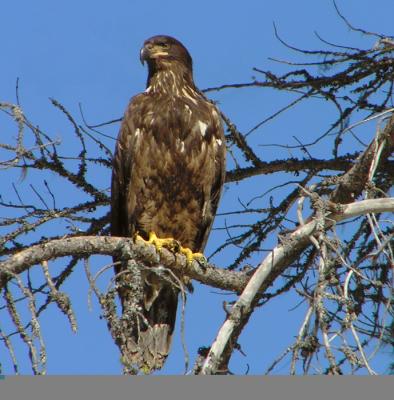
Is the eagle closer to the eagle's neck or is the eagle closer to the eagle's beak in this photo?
the eagle's neck

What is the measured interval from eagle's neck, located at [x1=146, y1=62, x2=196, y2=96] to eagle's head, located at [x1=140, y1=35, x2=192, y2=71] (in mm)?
79

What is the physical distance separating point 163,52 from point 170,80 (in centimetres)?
42

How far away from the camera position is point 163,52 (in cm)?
742

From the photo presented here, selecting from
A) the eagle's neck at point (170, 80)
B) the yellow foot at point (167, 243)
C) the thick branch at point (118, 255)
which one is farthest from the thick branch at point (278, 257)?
the eagle's neck at point (170, 80)

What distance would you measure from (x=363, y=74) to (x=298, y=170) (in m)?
0.79

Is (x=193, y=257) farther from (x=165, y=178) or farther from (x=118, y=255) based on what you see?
(x=118, y=255)

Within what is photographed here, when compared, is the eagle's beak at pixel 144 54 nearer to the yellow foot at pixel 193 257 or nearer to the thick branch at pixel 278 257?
the yellow foot at pixel 193 257

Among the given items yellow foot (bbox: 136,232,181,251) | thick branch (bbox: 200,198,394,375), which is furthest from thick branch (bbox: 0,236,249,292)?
thick branch (bbox: 200,198,394,375)

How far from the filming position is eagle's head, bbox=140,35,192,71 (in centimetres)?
735

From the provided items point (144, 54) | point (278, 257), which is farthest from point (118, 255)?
point (144, 54)

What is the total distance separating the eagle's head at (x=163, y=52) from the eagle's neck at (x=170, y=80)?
3.1 inches

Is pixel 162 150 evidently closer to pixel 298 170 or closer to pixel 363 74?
pixel 298 170

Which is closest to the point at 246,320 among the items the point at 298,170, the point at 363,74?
the point at 298,170

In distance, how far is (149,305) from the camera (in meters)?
6.61
